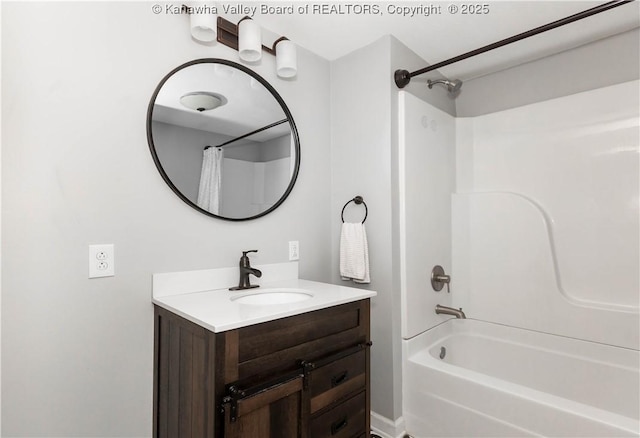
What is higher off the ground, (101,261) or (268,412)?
(101,261)

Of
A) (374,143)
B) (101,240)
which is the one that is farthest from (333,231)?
(101,240)

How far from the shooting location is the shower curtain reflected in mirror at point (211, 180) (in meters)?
1.66

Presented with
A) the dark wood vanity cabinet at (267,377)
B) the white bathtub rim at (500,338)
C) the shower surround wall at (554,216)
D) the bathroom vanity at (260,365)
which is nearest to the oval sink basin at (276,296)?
the bathroom vanity at (260,365)

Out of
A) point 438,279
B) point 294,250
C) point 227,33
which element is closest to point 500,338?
point 438,279

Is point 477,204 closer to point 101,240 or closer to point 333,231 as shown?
point 333,231

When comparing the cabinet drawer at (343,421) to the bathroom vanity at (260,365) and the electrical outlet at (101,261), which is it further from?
the electrical outlet at (101,261)

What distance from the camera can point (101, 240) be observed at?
1355mm

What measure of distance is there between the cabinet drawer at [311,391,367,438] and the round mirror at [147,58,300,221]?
999 millimetres

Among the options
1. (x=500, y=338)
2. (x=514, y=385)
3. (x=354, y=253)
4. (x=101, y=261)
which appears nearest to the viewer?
(x=101, y=261)

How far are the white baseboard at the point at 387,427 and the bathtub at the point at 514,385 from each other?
0.06m

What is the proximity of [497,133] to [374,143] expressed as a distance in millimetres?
1048

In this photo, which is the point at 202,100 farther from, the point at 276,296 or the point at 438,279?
the point at 438,279

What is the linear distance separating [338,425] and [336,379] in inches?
8.1

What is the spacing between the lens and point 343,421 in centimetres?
150
